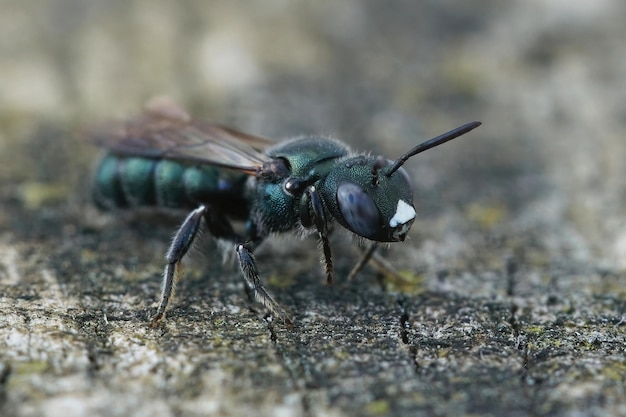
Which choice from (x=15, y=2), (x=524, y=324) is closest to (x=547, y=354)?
(x=524, y=324)

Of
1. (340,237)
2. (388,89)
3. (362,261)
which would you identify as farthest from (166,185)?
(388,89)

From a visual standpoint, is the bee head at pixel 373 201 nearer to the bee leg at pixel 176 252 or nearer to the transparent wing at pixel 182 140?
the transparent wing at pixel 182 140

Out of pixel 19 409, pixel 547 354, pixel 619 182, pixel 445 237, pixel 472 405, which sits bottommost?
pixel 19 409

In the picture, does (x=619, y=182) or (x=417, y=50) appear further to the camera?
(x=417, y=50)

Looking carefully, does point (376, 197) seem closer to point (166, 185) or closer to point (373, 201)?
point (373, 201)

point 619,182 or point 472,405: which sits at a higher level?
point 619,182

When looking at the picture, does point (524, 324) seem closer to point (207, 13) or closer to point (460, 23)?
point (460, 23)
